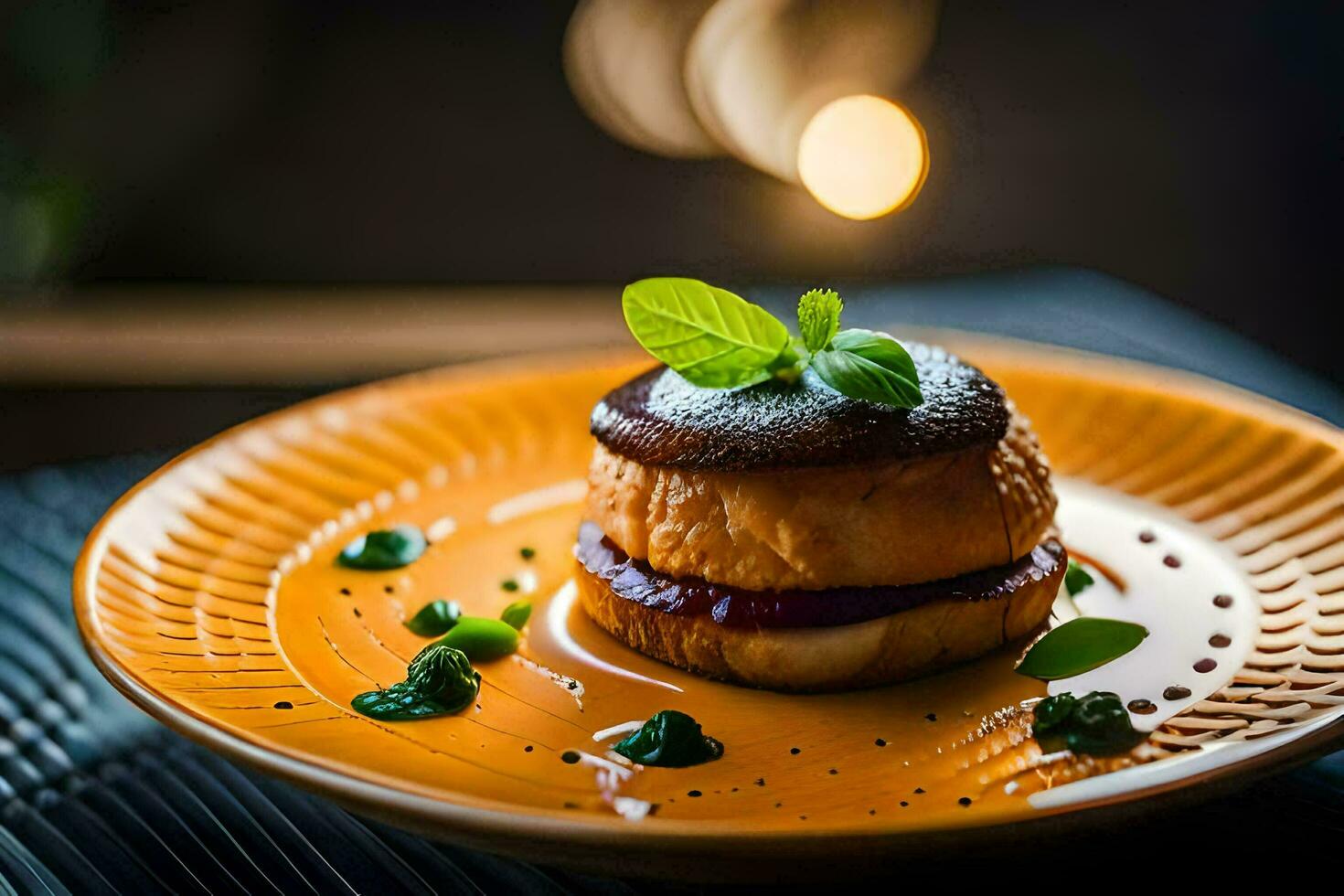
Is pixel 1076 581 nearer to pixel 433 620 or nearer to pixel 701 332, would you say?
pixel 701 332

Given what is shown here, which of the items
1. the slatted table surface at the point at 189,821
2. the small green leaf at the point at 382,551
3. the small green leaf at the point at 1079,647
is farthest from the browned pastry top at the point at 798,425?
the slatted table surface at the point at 189,821

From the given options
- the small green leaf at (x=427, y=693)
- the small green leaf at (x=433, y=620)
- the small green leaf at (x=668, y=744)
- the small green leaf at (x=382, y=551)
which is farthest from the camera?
the small green leaf at (x=382, y=551)

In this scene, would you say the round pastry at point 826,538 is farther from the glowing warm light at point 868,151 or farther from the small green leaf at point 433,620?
the glowing warm light at point 868,151

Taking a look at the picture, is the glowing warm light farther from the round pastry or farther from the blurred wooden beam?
the round pastry

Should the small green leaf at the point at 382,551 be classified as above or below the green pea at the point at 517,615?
above

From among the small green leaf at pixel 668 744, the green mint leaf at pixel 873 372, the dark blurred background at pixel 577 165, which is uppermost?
the dark blurred background at pixel 577 165

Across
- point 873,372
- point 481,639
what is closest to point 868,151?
point 873,372

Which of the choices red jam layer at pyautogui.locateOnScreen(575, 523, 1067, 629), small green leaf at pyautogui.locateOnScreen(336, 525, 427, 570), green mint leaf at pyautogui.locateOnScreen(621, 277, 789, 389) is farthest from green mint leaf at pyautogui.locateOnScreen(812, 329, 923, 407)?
small green leaf at pyautogui.locateOnScreen(336, 525, 427, 570)
